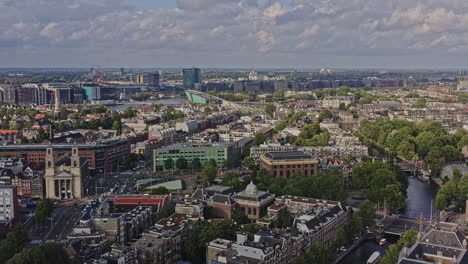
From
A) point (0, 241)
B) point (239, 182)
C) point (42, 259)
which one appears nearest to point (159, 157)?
point (239, 182)

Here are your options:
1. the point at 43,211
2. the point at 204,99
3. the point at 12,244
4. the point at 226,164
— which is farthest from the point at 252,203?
the point at 204,99

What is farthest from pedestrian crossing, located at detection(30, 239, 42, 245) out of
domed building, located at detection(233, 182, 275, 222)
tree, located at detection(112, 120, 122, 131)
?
tree, located at detection(112, 120, 122, 131)

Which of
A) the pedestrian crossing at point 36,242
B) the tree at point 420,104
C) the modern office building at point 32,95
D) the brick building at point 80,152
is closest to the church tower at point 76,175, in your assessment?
the brick building at point 80,152

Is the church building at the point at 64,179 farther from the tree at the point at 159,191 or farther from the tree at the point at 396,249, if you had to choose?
the tree at the point at 396,249

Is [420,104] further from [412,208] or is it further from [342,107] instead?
[412,208]

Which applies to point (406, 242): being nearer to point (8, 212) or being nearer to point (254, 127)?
point (8, 212)

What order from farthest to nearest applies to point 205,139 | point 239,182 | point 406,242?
point 205,139 < point 239,182 < point 406,242

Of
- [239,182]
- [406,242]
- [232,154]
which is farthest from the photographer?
[232,154]
